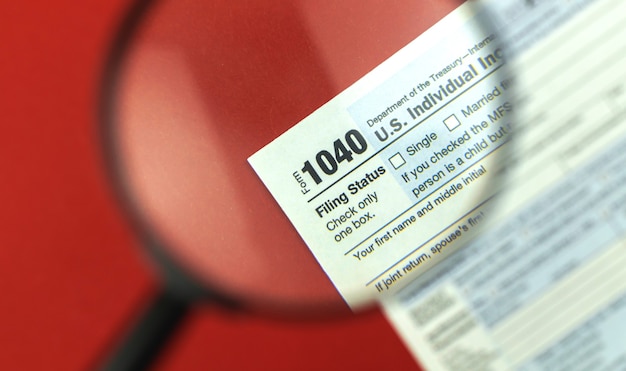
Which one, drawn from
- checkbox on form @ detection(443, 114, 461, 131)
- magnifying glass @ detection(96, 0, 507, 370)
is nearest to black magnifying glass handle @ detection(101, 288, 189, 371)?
Result: magnifying glass @ detection(96, 0, 507, 370)

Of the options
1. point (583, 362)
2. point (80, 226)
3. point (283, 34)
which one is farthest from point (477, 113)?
point (80, 226)

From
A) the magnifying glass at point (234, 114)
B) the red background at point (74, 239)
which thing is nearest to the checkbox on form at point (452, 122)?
the magnifying glass at point (234, 114)

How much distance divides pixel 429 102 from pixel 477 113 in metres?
0.04

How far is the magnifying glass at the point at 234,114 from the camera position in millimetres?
463

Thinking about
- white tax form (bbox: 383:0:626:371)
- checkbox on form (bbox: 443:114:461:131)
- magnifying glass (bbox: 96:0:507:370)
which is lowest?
white tax form (bbox: 383:0:626:371)

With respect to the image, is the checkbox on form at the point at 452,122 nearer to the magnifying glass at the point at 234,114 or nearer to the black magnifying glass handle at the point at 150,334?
the magnifying glass at the point at 234,114

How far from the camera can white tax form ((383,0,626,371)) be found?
1.86 feet

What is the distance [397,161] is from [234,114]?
142mm

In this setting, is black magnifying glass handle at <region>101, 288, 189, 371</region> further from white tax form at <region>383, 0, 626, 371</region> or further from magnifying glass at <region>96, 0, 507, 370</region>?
white tax form at <region>383, 0, 626, 371</region>

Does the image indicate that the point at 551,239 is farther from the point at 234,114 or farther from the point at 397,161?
the point at 234,114

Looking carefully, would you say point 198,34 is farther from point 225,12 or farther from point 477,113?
point 477,113

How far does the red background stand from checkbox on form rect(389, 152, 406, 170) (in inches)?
6.2

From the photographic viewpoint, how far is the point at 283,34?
495 mm

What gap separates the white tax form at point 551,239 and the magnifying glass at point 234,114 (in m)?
0.08
